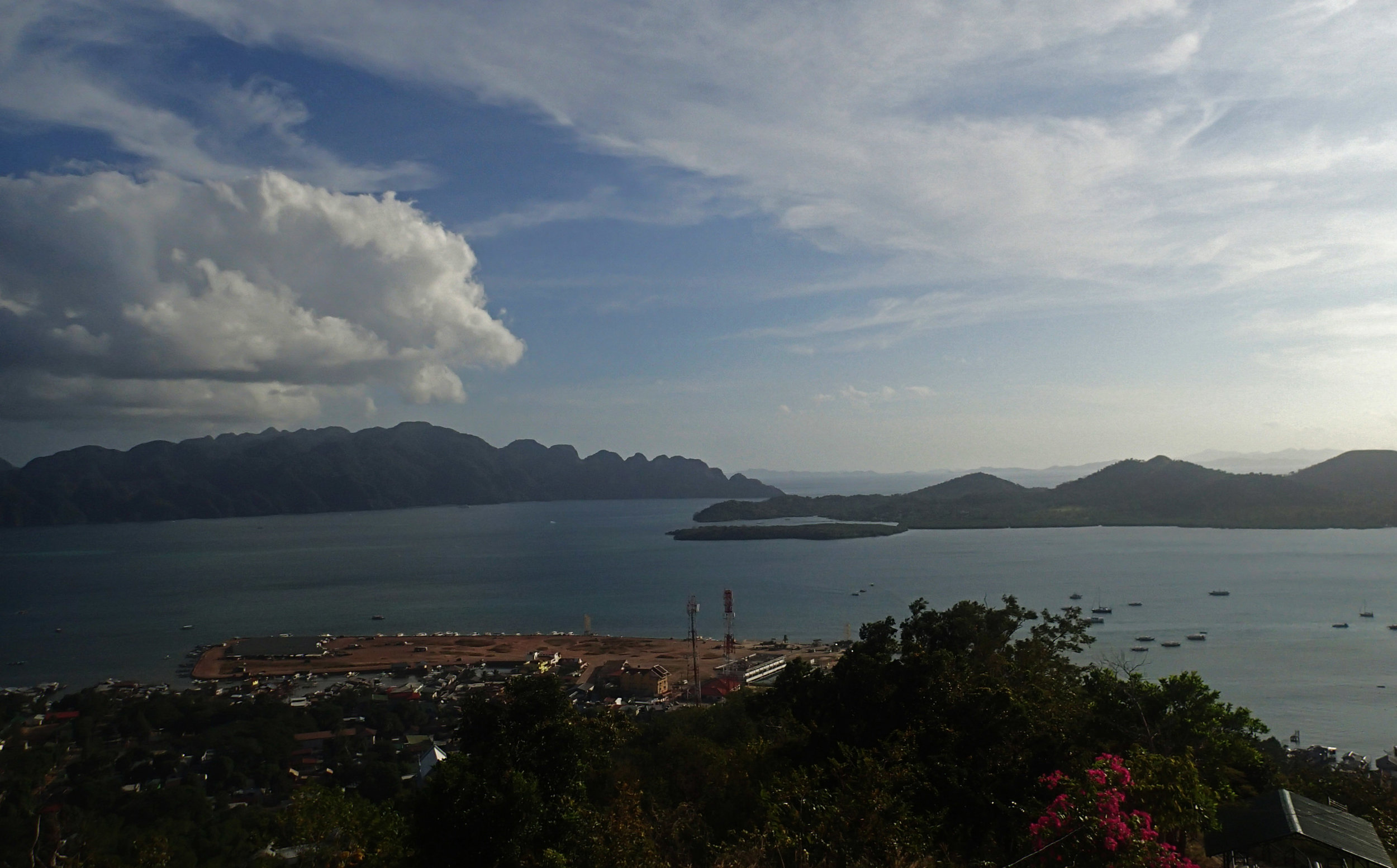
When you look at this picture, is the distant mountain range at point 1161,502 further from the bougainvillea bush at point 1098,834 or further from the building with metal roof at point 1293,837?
the bougainvillea bush at point 1098,834

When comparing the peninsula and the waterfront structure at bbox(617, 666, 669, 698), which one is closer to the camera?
the waterfront structure at bbox(617, 666, 669, 698)

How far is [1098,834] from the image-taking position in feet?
13.1

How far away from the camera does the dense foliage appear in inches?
184

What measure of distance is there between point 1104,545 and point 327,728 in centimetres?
5247

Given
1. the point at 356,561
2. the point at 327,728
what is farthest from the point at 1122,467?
the point at 327,728

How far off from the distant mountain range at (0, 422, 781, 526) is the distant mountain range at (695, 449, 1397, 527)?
44374 millimetres

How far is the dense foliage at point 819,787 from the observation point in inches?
184

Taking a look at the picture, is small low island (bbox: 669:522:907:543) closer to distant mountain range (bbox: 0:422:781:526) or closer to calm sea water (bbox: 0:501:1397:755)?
calm sea water (bbox: 0:501:1397:755)

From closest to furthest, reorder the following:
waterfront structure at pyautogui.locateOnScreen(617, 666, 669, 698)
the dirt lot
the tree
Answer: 1. the tree
2. waterfront structure at pyautogui.locateOnScreen(617, 666, 669, 698)
3. the dirt lot

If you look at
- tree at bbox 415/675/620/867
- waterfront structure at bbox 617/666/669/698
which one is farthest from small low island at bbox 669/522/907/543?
tree at bbox 415/675/620/867

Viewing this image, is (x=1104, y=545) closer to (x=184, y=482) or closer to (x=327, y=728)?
(x=327, y=728)

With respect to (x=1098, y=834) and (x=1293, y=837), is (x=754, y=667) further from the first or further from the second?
(x=1098, y=834)

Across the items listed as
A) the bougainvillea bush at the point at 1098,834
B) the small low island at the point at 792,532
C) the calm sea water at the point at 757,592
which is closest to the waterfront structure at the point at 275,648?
the calm sea water at the point at 757,592

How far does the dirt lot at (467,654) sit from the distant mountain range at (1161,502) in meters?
50.1
